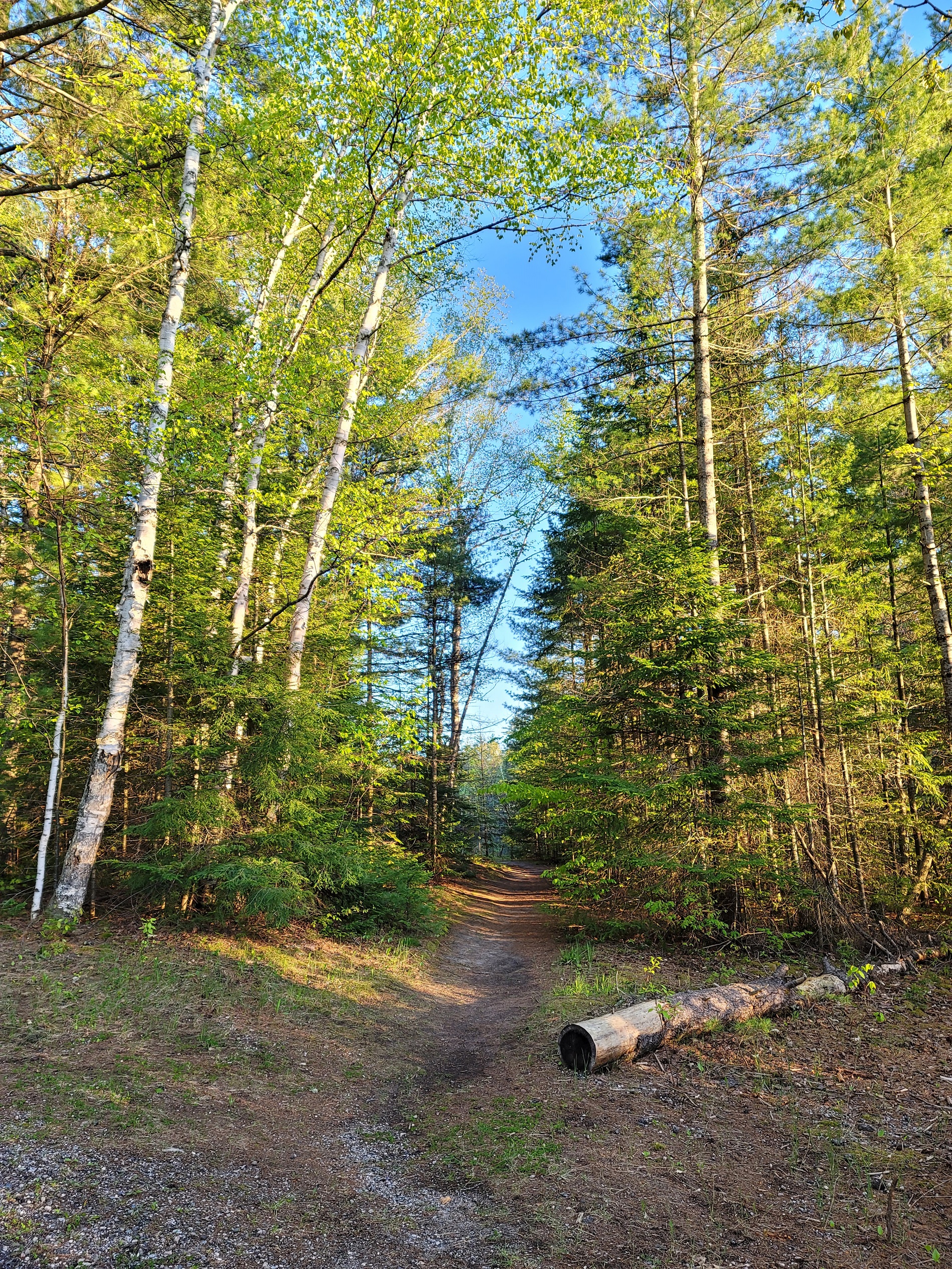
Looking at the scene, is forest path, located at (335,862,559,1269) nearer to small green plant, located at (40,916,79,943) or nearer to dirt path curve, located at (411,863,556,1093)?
dirt path curve, located at (411,863,556,1093)

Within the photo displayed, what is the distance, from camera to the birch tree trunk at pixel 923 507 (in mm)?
10055

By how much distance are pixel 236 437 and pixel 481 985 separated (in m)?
9.36

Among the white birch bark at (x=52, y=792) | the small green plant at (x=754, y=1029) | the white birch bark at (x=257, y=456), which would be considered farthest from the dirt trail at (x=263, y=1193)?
the white birch bark at (x=257, y=456)

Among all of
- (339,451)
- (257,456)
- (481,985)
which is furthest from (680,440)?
(481,985)

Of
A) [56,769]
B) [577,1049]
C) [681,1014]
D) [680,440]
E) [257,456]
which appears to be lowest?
[577,1049]

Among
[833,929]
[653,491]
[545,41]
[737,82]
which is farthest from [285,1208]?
[737,82]

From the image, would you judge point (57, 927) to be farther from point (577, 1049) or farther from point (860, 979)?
point (860, 979)

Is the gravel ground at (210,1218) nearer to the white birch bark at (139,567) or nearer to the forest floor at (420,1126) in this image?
A: the forest floor at (420,1126)

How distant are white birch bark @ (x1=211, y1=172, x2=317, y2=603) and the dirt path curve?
6.85 m

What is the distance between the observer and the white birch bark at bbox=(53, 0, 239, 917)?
7.41 meters

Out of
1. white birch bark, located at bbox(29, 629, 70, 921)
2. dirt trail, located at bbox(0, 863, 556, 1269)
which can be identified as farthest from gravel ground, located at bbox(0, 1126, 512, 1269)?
white birch bark, located at bbox(29, 629, 70, 921)

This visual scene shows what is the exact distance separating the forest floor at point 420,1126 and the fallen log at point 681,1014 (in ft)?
0.61

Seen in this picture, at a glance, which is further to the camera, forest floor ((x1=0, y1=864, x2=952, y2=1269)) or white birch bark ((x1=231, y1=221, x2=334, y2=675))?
white birch bark ((x1=231, y1=221, x2=334, y2=675))

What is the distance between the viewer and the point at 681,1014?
599cm
